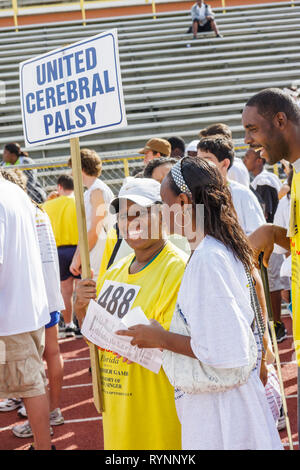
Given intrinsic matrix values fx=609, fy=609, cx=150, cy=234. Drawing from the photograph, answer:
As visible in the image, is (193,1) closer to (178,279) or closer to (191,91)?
(191,91)

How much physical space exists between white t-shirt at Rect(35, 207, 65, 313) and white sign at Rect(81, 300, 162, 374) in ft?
5.33

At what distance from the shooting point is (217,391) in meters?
1.85

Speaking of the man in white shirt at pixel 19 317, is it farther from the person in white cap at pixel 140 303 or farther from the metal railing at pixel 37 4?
the metal railing at pixel 37 4

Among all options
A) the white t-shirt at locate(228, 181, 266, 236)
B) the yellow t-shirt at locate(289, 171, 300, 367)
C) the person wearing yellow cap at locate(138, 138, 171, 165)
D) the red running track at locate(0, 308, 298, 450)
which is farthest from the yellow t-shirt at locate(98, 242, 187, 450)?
the person wearing yellow cap at locate(138, 138, 171, 165)

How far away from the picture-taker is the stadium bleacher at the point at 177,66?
1318 cm

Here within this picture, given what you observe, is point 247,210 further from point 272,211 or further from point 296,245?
point 272,211

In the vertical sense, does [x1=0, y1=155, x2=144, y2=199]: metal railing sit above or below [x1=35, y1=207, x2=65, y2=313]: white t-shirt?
above

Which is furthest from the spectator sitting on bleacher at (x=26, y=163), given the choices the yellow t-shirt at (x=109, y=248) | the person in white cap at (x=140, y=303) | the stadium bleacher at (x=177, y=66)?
the person in white cap at (x=140, y=303)

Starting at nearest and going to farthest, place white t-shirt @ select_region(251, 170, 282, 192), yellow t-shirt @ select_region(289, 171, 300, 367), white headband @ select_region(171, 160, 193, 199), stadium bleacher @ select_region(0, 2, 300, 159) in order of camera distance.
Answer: white headband @ select_region(171, 160, 193, 199)
yellow t-shirt @ select_region(289, 171, 300, 367)
white t-shirt @ select_region(251, 170, 282, 192)
stadium bleacher @ select_region(0, 2, 300, 159)

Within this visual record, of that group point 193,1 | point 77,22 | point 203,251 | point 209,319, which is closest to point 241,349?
point 209,319

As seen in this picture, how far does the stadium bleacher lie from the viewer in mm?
13180

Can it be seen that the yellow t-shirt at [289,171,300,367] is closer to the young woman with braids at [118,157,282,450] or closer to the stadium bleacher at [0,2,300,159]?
the young woman with braids at [118,157,282,450]

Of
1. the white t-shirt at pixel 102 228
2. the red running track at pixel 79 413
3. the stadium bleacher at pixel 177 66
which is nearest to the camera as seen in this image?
the red running track at pixel 79 413

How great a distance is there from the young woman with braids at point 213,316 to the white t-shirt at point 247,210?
1.82 m
